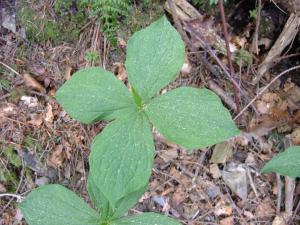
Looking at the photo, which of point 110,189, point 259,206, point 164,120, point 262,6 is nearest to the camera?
point 110,189

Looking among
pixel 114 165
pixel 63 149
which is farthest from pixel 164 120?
pixel 63 149

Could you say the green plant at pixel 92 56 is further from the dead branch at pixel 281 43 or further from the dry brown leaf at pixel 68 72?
the dead branch at pixel 281 43

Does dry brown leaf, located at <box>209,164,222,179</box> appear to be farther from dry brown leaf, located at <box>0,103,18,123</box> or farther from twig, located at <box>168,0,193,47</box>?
dry brown leaf, located at <box>0,103,18,123</box>

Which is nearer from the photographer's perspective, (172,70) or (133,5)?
(172,70)

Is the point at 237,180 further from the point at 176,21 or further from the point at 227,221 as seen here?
the point at 176,21

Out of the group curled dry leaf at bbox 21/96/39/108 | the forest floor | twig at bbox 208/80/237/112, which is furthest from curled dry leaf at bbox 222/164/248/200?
curled dry leaf at bbox 21/96/39/108

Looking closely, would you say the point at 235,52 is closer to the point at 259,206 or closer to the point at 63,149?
the point at 259,206

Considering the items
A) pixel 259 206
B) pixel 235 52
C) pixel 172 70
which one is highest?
pixel 172 70

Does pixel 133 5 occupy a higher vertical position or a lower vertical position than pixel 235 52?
higher

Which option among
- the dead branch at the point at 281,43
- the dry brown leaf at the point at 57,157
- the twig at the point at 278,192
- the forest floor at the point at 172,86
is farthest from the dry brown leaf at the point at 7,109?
the twig at the point at 278,192
